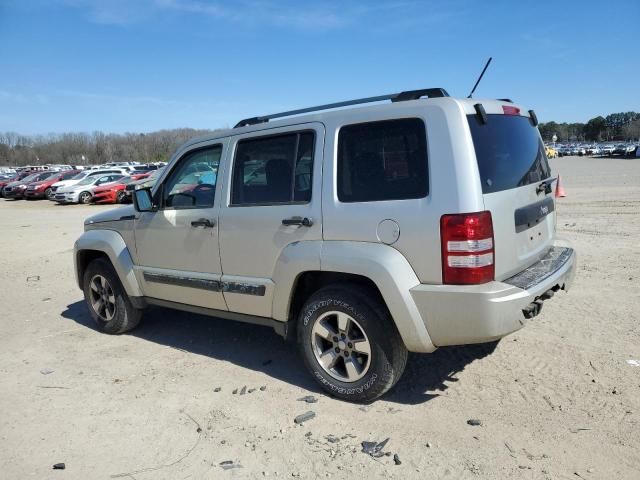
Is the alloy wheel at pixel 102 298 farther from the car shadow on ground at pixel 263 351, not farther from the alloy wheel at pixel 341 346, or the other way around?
the alloy wheel at pixel 341 346

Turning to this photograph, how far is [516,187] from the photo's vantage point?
348 centimetres

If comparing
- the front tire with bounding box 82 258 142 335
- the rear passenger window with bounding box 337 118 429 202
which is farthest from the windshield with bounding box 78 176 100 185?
the rear passenger window with bounding box 337 118 429 202

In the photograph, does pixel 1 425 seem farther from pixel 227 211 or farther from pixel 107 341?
pixel 227 211

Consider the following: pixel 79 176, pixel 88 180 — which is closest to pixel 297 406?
pixel 88 180

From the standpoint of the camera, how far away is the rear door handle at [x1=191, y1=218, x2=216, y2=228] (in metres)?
4.28

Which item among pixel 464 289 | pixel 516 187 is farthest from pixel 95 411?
pixel 516 187

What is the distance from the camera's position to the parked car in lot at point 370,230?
10.3 ft

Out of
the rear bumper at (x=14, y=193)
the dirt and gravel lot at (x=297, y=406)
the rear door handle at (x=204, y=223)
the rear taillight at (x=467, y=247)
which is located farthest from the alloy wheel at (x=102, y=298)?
the rear bumper at (x=14, y=193)

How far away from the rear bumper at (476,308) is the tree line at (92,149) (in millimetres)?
127252

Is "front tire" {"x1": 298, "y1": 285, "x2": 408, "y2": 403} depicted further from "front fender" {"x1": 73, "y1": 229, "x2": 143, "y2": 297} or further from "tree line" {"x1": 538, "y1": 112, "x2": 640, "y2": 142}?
"tree line" {"x1": 538, "y1": 112, "x2": 640, "y2": 142}

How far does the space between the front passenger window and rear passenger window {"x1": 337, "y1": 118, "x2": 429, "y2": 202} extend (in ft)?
4.39

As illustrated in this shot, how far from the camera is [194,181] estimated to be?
15.3 feet

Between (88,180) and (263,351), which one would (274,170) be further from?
(88,180)

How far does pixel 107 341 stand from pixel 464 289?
3.88 meters
